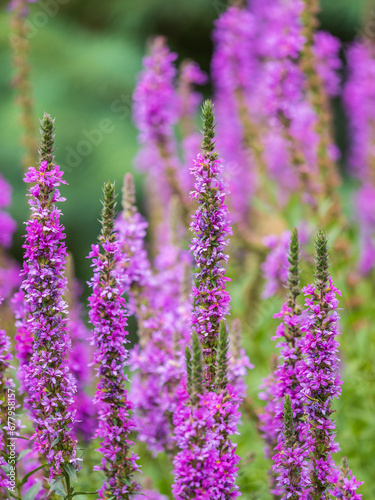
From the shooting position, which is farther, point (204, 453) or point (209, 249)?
point (209, 249)

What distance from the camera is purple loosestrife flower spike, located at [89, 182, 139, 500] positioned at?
2.11 meters

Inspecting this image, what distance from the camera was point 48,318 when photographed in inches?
82.0

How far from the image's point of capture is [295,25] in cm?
440

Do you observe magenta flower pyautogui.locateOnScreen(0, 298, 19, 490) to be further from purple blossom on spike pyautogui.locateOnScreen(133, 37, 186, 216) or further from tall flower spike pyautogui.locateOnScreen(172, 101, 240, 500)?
purple blossom on spike pyautogui.locateOnScreen(133, 37, 186, 216)

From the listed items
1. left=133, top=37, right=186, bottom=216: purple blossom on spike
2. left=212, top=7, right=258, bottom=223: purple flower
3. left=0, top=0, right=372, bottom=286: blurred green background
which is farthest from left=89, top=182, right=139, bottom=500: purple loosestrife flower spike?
left=0, top=0, right=372, bottom=286: blurred green background

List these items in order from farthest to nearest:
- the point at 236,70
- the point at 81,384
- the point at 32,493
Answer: the point at 236,70 < the point at 81,384 < the point at 32,493

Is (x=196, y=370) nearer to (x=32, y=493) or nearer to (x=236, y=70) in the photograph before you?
(x=32, y=493)

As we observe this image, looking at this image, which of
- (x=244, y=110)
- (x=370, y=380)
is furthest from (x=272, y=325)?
(x=244, y=110)

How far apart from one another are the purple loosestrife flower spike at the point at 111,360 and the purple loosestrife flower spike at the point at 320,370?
0.53m

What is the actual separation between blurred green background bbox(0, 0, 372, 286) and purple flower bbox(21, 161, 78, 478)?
4.82m

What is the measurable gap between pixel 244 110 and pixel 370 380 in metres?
2.11

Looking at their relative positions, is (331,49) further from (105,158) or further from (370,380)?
(105,158)

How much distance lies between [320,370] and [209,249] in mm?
466

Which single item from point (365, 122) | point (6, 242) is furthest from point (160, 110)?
point (365, 122)
